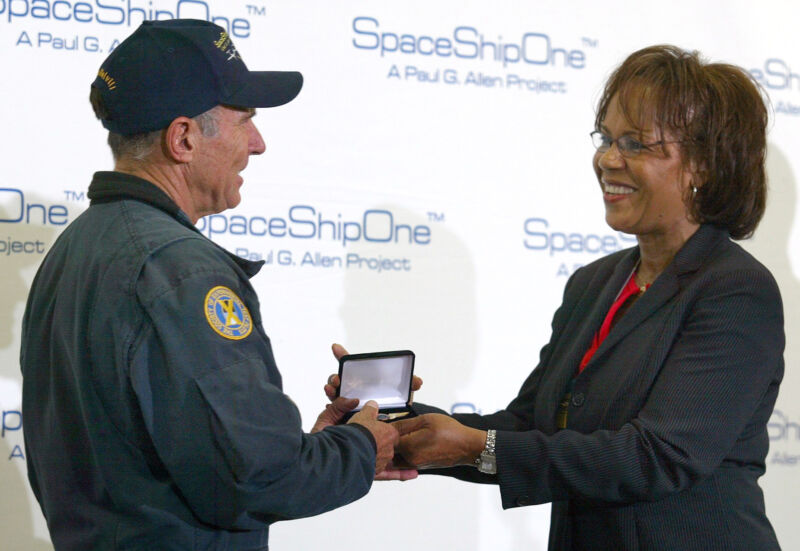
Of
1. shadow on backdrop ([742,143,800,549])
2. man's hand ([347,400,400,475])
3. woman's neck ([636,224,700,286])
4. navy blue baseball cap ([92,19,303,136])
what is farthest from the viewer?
shadow on backdrop ([742,143,800,549])

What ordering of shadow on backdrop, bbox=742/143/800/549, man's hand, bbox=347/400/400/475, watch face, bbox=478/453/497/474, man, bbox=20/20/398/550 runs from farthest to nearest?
shadow on backdrop, bbox=742/143/800/549 → watch face, bbox=478/453/497/474 → man's hand, bbox=347/400/400/475 → man, bbox=20/20/398/550

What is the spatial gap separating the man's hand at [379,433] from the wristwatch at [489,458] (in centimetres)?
19

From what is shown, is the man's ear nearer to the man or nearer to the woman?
the man

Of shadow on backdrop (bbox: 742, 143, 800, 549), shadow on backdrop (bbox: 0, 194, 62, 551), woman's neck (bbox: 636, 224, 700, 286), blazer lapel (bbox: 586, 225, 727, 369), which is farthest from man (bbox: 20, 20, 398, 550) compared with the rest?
shadow on backdrop (bbox: 742, 143, 800, 549)

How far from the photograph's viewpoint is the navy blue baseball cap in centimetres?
159

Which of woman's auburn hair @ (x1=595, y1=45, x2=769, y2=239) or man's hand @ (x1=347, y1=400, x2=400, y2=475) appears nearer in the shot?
man's hand @ (x1=347, y1=400, x2=400, y2=475)

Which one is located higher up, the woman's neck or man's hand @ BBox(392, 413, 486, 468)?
the woman's neck

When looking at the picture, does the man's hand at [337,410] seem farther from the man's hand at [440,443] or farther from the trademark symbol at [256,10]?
the trademark symbol at [256,10]

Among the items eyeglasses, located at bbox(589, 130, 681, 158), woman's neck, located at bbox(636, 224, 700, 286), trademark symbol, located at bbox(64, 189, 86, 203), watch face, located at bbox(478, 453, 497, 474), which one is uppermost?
eyeglasses, located at bbox(589, 130, 681, 158)

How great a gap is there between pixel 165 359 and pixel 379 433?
50 centimetres

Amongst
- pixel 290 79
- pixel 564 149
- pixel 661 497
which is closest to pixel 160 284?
pixel 290 79

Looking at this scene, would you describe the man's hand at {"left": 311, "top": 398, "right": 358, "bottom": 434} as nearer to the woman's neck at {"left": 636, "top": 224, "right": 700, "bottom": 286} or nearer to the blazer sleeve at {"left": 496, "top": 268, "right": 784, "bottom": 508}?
the blazer sleeve at {"left": 496, "top": 268, "right": 784, "bottom": 508}

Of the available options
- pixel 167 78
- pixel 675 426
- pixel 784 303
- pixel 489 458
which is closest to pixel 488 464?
pixel 489 458

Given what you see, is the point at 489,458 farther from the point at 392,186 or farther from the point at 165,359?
the point at 392,186
